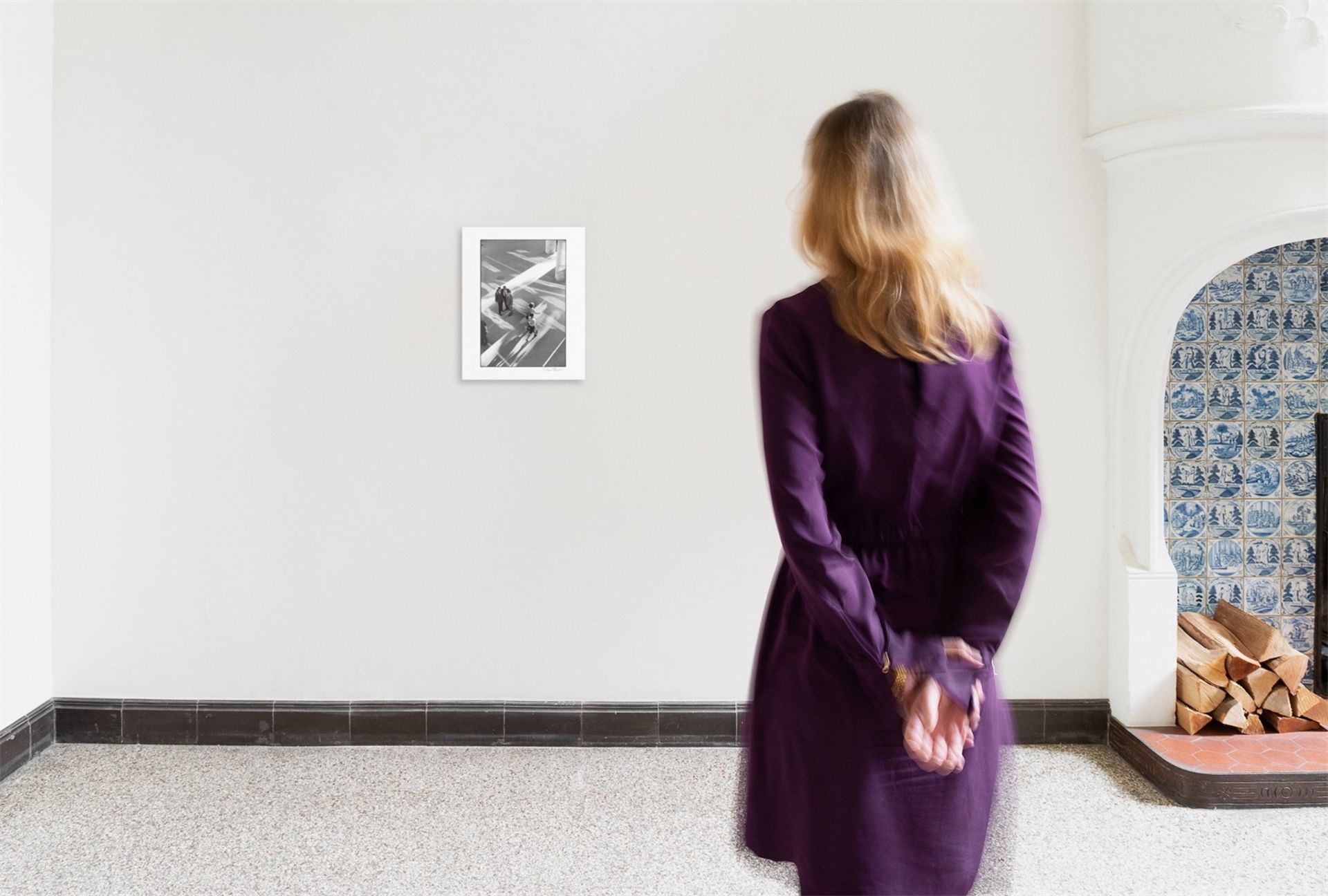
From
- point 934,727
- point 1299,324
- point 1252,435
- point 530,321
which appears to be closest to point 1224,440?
point 1252,435

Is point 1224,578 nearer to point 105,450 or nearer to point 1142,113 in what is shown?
point 1142,113

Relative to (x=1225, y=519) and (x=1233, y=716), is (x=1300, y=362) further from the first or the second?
(x=1233, y=716)

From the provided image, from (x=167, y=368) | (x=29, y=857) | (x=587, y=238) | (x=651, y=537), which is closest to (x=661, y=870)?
(x=651, y=537)

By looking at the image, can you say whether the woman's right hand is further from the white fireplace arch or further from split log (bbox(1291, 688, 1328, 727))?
split log (bbox(1291, 688, 1328, 727))

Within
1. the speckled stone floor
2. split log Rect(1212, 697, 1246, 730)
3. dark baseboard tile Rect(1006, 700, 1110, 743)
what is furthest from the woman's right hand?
split log Rect(1212, 697, 1246, 730)

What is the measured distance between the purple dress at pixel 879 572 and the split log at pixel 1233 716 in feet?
7.20

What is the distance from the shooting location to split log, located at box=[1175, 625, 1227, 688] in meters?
3.06

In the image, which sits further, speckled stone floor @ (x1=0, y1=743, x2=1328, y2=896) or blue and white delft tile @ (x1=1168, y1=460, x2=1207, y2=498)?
blue and white delft tile @ (x1=1168, y1=460, x2=1207, y2=498)

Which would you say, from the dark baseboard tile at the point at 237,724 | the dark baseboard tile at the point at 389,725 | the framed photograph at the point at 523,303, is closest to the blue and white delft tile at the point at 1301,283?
the framed photograph at the point at 523,303

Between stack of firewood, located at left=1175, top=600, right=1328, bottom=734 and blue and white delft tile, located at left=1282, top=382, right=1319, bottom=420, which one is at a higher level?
blue and white delft tile, located at left=1282, top=382, right=1319, bottom=420

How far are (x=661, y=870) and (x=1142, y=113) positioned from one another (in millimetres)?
2799

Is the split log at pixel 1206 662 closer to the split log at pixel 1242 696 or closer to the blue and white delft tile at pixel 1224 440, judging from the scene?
the split log at pixel 1242 696

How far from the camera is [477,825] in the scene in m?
2.59

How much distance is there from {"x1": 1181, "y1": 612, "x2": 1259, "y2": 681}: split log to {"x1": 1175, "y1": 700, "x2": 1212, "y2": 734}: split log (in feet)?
0.68
